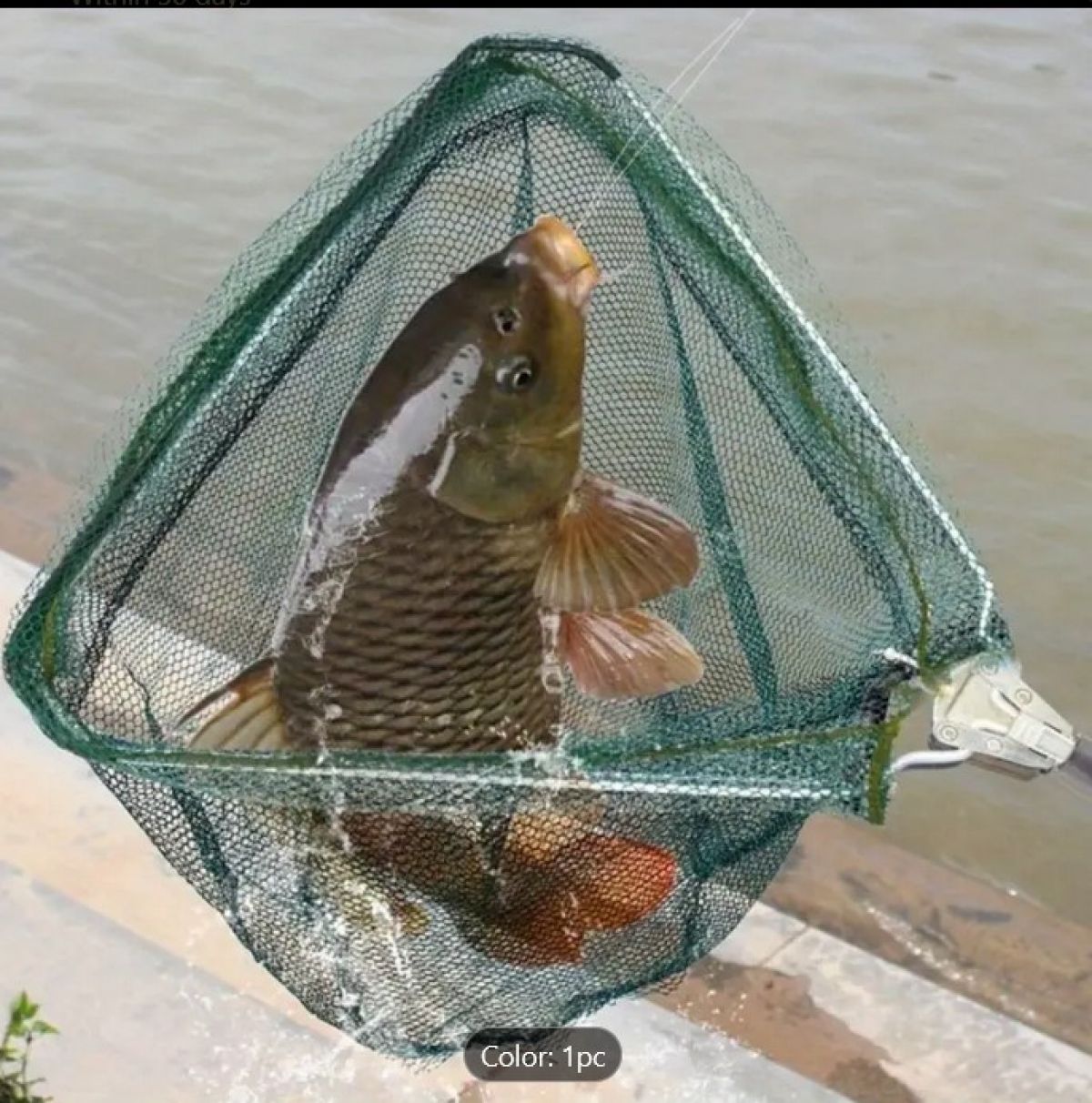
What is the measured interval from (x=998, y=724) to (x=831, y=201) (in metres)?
5.44

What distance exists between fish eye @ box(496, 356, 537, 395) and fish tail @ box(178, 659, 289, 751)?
21.1 inches

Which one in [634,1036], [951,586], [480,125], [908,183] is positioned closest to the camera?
[951,586]

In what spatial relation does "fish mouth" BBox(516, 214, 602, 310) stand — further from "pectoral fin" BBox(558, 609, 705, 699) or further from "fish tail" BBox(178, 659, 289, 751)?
"fish tail" BBox(178, 659, 289, 751)

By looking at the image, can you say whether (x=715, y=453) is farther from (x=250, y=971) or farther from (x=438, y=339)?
(x=250, y=971)

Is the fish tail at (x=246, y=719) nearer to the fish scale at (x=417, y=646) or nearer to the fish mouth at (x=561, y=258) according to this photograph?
the fish scale at (x=417, y=646)

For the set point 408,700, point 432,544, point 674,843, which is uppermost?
point 432,544

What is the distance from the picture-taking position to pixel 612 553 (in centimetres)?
235

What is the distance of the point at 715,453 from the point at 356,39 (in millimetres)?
6620

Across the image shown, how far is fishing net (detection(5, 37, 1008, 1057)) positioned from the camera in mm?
2039

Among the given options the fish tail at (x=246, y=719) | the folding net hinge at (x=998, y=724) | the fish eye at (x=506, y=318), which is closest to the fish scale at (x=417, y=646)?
the fish tail at (x=246, y=719)

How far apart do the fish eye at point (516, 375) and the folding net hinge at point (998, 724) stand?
2.42 ft

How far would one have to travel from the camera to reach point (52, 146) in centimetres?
829

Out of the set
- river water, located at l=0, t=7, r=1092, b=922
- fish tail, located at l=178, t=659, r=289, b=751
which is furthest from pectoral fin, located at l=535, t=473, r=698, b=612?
river water, located at l=0, t=7, r=1092, b=922

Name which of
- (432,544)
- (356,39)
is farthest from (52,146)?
(432,544)
